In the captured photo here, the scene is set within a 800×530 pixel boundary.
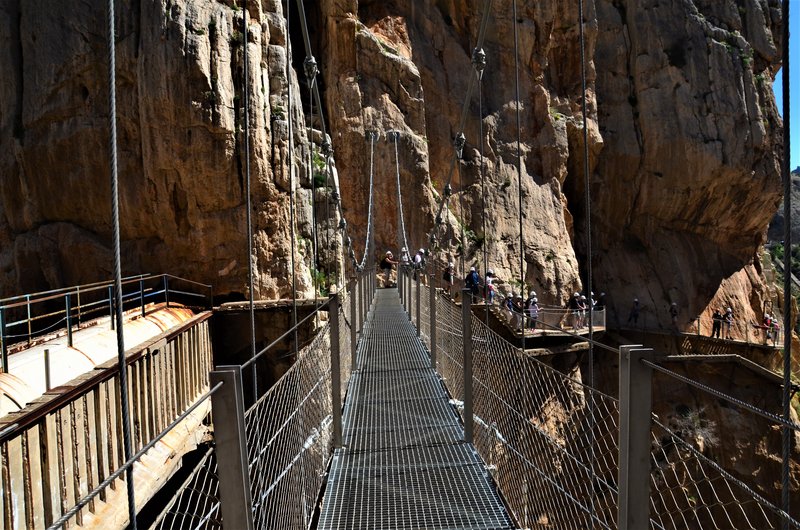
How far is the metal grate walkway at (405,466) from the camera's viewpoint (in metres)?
2.41

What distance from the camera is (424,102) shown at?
16250 mm

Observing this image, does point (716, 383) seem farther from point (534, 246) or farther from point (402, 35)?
point (402, 35)

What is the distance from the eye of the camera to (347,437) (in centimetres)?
347

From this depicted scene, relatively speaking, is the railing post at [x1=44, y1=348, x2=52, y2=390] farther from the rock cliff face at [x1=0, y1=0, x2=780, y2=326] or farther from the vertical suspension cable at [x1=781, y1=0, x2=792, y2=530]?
the vertical suspension cable at [x1=781, y1=0, x2=792, y2=530]

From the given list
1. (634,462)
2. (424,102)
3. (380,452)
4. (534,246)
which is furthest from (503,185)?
(634,462)

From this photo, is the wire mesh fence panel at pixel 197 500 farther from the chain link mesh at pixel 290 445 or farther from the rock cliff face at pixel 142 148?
the rock cliff face at pixel 142 148

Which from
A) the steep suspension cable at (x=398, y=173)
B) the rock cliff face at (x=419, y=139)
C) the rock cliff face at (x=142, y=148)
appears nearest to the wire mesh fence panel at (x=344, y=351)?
the rock cliff face at (x=419, y=139)

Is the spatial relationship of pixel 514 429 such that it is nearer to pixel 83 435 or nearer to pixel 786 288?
pixel 786 288

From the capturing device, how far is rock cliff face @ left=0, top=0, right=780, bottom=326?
9633 millimetres

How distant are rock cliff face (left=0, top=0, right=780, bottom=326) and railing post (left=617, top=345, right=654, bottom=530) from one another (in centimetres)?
720

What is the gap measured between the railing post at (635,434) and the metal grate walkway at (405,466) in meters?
1.06

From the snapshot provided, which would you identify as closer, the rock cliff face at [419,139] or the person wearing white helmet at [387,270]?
the rock cliff face at [419,139]

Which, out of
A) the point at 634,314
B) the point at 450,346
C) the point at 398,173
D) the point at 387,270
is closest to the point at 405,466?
the point at 450,346

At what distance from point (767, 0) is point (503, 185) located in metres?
13.3
